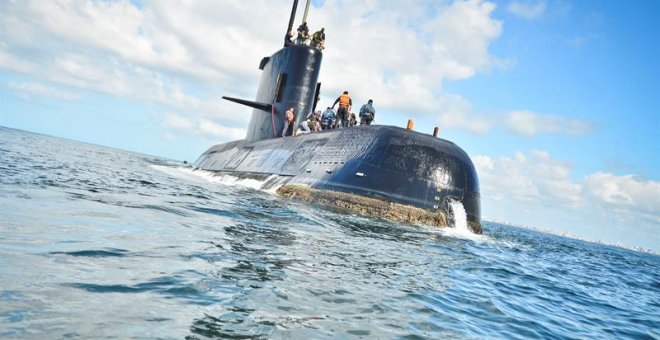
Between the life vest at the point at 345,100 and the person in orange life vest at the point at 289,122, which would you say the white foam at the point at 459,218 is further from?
the person in orange life vest at the point at 289,122

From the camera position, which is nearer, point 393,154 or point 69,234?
point 69,234

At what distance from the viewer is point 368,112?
17625 millimetres

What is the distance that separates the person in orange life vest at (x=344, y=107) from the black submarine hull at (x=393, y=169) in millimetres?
1728

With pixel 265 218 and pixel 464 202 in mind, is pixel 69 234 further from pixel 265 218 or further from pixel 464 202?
pixel 464 202

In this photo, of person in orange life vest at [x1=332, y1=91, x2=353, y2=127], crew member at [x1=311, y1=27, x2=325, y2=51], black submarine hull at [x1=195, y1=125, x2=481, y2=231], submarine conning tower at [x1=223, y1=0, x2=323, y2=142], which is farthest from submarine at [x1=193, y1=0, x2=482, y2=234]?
crew member at [x1=311, y1=27, x2=325, y2=51]

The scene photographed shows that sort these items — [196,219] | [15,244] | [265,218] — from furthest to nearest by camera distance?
[265,218], [196,219], [15,244]

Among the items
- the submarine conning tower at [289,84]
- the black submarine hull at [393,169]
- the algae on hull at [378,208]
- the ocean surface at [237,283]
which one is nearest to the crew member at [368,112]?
the black submarine hull at [393,169]

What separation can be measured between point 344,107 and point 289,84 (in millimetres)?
3798

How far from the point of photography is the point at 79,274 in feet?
10.6

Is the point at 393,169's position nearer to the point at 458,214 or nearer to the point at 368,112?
the point at 458,214

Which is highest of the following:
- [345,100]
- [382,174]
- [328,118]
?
[345,100]

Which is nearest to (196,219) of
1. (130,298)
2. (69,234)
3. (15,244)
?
(69,234)

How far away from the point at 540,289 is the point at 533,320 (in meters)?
2.66

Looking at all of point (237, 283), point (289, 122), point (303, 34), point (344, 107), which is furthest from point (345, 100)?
point (237, 283)
